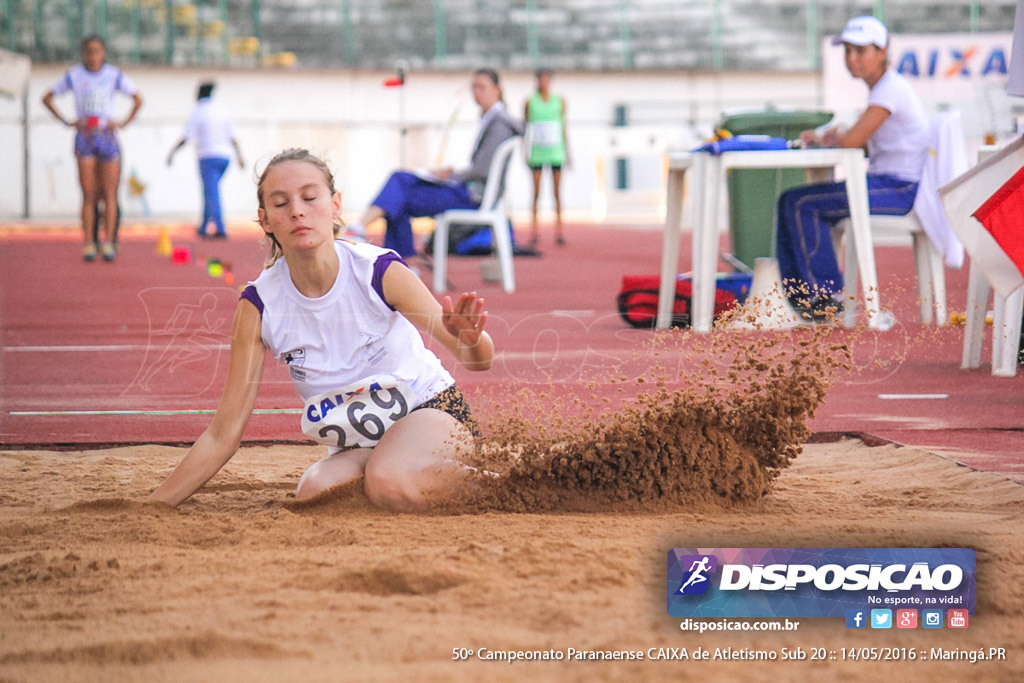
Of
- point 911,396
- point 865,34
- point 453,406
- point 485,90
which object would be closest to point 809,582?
point 453,406

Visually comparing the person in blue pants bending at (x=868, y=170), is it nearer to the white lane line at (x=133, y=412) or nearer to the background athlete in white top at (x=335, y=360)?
the white lane line at (x=133, y=412)

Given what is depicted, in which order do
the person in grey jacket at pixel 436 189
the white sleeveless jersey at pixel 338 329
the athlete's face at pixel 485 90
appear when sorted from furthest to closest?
the athlete's face at pixel 485 90 → the person in grey jacket at pixel 436 189 → the white sleeveless jersey at pixel 338 329

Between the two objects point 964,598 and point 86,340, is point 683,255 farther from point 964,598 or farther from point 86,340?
point 964,598

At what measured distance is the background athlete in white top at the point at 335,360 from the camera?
129 inches

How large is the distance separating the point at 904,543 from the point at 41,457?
2788mm

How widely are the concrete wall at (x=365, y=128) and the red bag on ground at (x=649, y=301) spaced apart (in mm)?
16031

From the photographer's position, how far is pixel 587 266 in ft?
40.8

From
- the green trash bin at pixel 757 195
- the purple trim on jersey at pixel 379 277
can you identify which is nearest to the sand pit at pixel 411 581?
the purple trim on jersey at pixel 379 277

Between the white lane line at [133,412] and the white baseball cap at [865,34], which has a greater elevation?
the white baseball cap at [865,34]

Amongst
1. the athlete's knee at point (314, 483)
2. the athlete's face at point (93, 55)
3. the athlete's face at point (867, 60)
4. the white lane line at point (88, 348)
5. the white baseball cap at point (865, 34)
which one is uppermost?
the athlete's face at point (93, 55)

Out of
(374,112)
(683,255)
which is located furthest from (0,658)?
(374,112)

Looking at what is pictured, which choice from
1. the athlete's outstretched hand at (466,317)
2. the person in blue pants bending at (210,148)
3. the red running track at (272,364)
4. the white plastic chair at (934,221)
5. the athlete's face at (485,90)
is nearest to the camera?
the athlete's outstretched hand at (466,317)

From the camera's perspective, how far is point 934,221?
7125 mm

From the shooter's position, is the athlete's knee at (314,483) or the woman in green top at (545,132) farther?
the woman in green top at (545,132)
